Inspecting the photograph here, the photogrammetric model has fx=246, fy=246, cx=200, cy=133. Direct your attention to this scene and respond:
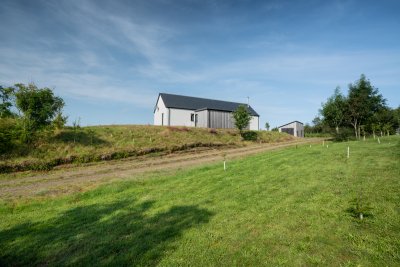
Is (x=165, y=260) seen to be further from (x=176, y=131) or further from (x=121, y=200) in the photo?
(x=176, y=131)

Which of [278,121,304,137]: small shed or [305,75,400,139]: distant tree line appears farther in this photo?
[278,121,304,137]: small shed

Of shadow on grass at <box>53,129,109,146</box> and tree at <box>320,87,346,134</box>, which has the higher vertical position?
tree at <box>320,87,346,134</box>

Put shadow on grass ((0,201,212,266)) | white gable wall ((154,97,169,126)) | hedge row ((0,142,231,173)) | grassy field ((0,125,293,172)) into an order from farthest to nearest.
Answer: white gable wall ((154,97,169,126))
grassy field ((0,125,293,172))
hedge row ((0,142,231,173))
shadow on grass ((0,201,212,266))

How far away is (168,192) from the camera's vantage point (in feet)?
45.1

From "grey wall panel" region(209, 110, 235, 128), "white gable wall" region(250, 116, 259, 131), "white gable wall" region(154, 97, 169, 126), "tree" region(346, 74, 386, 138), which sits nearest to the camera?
"tree" region(346, 74, 386, 138)

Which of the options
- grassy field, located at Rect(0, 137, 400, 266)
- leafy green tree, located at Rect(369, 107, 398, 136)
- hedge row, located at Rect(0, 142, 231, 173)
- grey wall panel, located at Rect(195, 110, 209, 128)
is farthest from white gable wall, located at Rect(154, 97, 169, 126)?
leafy green tree, located at Rect(369, 107, 398, 136)

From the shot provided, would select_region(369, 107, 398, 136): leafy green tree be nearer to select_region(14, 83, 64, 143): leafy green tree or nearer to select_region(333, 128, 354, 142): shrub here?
select_region(333, 128, 354, 142): shrub

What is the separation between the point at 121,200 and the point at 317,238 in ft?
33.1

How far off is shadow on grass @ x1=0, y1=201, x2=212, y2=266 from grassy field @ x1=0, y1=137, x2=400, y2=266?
0.04 metres

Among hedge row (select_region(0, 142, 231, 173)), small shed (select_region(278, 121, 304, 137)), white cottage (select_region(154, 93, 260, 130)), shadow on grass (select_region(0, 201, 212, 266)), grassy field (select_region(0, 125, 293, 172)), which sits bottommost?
shadow on grass (select_region(0, 201, 212, 266))

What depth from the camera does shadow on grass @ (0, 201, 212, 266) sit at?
7443 millimetres

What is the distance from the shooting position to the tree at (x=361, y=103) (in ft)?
129

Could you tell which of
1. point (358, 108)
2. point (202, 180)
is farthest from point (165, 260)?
point (358, 108)

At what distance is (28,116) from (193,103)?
3391 cm
